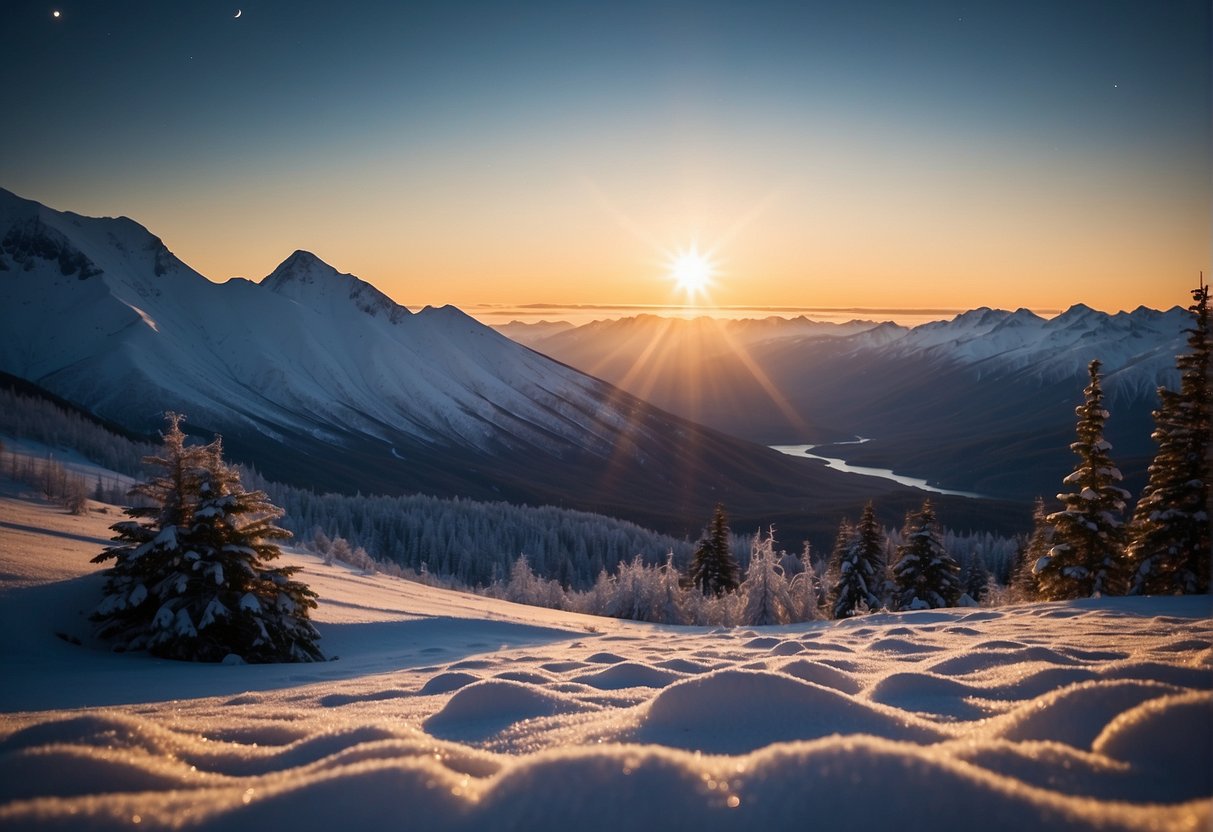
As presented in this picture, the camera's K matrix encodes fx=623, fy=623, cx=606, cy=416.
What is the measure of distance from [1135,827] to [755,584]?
1228 inches

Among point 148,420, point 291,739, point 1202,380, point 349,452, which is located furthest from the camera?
point 349,452

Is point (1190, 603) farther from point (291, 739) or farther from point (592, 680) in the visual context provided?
point (291, 739)

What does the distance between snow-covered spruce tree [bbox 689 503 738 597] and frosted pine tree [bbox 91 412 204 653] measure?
102 ft

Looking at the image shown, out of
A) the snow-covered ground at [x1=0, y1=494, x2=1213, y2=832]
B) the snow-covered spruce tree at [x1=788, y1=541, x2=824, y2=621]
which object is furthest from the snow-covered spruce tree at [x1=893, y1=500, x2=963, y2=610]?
the snow-covered ground at [x1=0, y1=494, x2=1213, y2=832]

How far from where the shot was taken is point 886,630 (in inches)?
418

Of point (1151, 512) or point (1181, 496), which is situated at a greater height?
point (1181, 496)

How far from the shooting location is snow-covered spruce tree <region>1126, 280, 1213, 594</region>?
18688 mm

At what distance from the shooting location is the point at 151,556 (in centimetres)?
1085

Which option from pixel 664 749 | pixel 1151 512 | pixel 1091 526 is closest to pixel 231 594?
pixel 664 749

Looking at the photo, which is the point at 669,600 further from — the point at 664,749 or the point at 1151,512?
the point at 664,749

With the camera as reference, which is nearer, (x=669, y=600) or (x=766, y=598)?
(x=766, y=598)

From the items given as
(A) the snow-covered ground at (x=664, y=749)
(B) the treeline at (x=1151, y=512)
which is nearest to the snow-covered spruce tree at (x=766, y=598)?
(B) the treeline at (x=1151, y=512)

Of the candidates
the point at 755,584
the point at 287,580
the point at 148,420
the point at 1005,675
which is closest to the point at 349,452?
the point at 148,420

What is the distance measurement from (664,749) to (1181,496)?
81.1 feet
